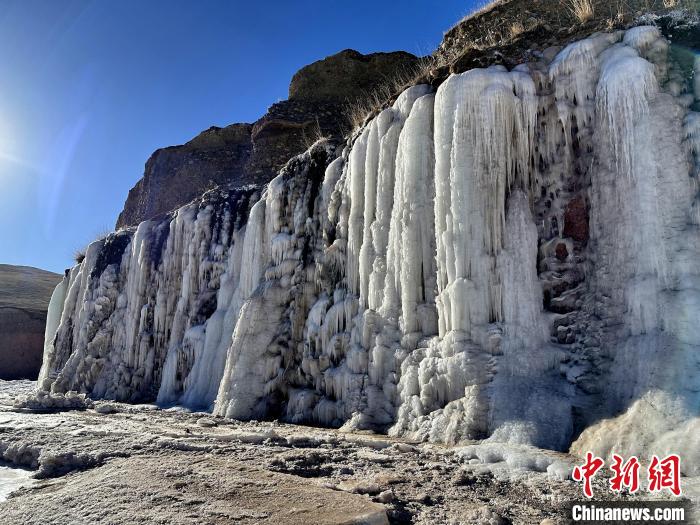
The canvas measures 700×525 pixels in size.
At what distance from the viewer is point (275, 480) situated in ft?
15.7

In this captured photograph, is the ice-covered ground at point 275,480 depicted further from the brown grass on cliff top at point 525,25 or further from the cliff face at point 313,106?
the cliff face at point 313,106

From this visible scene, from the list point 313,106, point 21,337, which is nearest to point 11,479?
point 313,106

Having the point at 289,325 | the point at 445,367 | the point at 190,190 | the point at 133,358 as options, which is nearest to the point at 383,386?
the point at 445,367

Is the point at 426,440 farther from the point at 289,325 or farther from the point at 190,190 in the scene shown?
the point at 190,190

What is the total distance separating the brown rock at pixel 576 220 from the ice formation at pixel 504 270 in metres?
0.02

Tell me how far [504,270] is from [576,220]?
1240mm

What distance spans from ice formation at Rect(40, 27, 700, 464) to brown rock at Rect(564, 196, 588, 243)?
2cm

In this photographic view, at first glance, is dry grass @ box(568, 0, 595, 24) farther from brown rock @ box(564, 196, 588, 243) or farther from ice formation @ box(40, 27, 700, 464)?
brown rock @ box(564, 196, 588, 243)

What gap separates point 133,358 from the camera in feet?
54.3

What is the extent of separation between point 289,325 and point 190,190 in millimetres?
14531

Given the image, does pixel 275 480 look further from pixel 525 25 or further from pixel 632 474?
pixel 525 25

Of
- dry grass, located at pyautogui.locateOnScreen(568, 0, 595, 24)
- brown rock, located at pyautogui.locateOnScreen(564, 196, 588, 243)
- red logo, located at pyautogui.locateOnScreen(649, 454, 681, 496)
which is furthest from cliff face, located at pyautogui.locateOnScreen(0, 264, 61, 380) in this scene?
red logo, located at pyautogui.locateOnScreen(649, 454, 681, 496)

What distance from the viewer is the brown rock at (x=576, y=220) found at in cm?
762

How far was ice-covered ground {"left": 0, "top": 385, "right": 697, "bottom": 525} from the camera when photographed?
13.5 ft
